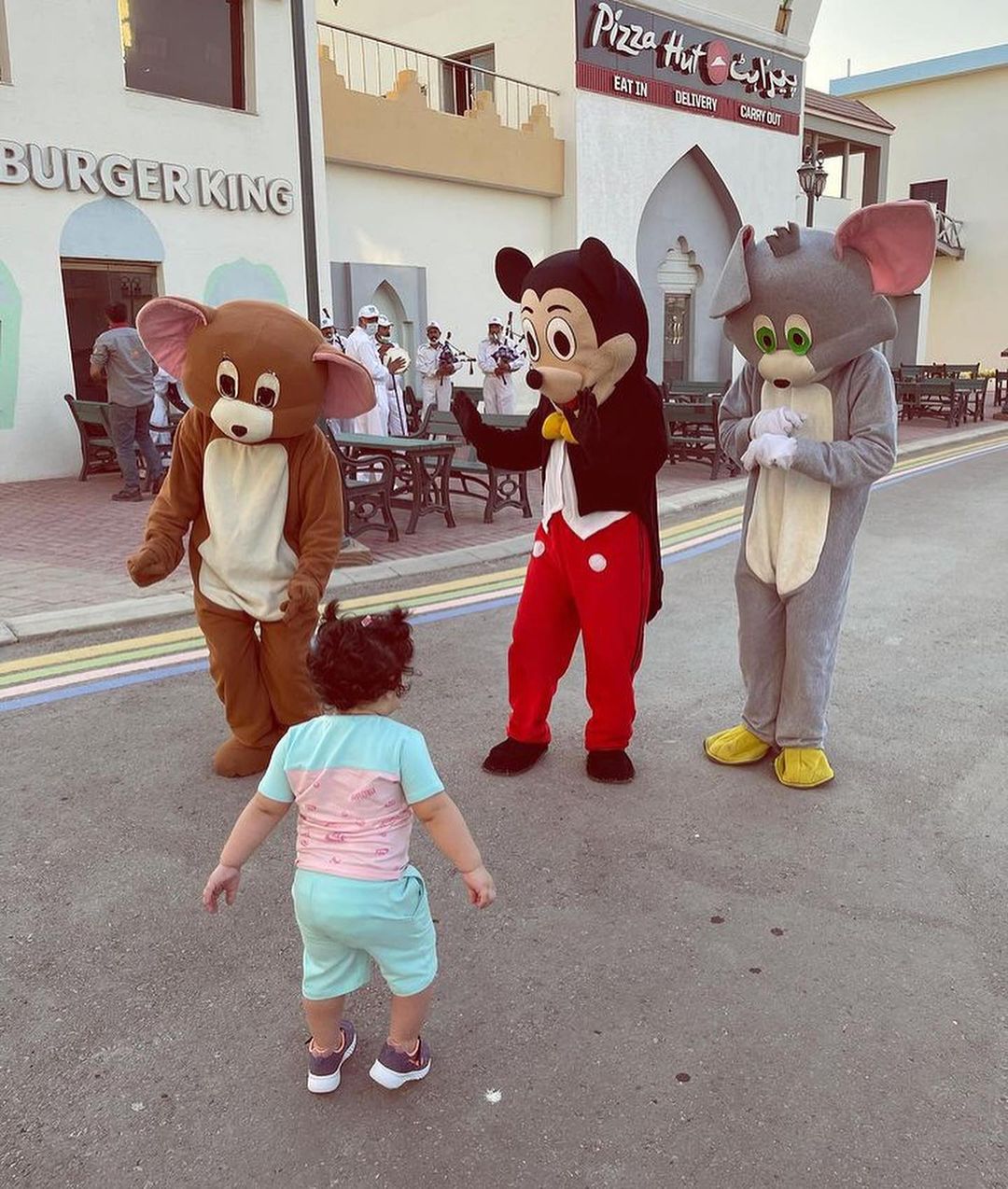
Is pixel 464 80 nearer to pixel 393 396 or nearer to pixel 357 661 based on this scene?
pixel 393 396

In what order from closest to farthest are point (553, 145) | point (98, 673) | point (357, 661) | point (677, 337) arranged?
point (357, 661)
point (98, 673)
point (553, 145)
point (677, 337)

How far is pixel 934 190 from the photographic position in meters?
33.1

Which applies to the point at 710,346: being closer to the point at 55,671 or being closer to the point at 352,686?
the point at 55,671

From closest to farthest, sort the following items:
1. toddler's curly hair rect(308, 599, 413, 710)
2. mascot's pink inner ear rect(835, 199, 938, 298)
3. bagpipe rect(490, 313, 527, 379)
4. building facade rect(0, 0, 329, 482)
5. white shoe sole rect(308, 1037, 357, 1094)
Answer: toddler's curly hair rect(308, 599, 413, 710) < white shoe sole rect(308, 1037, 357, 1094) < mascot's pink inner ear rect(835, 199, 938, 298) < building facade rect(0, 0, 329, 482) < bagpipe rect(490, 313, 527, 379)

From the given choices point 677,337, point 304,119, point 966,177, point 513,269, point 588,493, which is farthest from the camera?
point 966,177

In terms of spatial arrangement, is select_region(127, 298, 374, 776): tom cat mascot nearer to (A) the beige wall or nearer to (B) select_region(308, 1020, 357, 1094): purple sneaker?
(B) select_region(308, 1020, 357, 1094): purple sneaker

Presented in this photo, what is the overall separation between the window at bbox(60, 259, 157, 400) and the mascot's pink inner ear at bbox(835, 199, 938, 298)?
10957 mm

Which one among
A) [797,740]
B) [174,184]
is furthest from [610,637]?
[174,184]

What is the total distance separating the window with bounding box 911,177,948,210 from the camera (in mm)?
32875

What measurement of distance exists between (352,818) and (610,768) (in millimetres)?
1918

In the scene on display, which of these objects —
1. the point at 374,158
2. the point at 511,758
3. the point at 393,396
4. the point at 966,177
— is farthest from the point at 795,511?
the point at 966,177

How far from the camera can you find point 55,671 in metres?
5.20

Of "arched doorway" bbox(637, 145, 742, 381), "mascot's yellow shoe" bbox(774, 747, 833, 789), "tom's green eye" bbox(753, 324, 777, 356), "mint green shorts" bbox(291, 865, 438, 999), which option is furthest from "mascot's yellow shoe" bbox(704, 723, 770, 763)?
"arched doorway" bbox(637, 145, 742, 381)

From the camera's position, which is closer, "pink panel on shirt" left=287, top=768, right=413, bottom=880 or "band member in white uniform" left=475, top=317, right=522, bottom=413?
"pink panel on shirt" left=287, top=768, right=413, bottom=880
